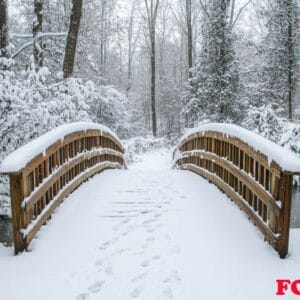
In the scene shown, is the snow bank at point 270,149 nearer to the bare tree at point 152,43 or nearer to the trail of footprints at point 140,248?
the trail of footprints at point 140,248

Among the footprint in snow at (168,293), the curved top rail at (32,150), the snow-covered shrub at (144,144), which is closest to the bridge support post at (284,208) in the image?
the footprint in snow at (168,293)

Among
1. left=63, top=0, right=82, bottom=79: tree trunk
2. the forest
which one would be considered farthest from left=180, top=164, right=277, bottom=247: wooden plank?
left=63, top=0, right=82, bottom=79: tree trunk

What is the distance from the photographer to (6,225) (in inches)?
281

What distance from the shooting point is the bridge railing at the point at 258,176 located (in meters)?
3.58

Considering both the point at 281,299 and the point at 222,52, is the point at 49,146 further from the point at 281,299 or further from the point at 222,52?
the point at 222,52

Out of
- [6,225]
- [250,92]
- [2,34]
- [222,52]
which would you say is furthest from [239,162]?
[250,92]

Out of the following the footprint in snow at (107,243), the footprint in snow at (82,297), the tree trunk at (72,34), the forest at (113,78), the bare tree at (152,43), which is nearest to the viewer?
the footprint in snow at (82,297)

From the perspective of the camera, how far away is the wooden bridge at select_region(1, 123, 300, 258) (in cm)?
362

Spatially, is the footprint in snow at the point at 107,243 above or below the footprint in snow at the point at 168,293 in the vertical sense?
above

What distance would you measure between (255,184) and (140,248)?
1.45 m

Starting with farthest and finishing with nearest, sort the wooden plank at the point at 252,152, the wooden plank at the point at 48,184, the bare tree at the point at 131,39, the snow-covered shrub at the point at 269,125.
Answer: the bare tree at the point at 131,39, the snow-covered shrub at the point at 269,125, the wooden plank at the point at 48,184, the wooden plank at the point at 252,152

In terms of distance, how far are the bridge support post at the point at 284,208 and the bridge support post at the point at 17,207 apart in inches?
95.0

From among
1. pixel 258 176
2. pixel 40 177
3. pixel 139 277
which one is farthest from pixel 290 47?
pixel 139 277

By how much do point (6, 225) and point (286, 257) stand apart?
5.20 meters
